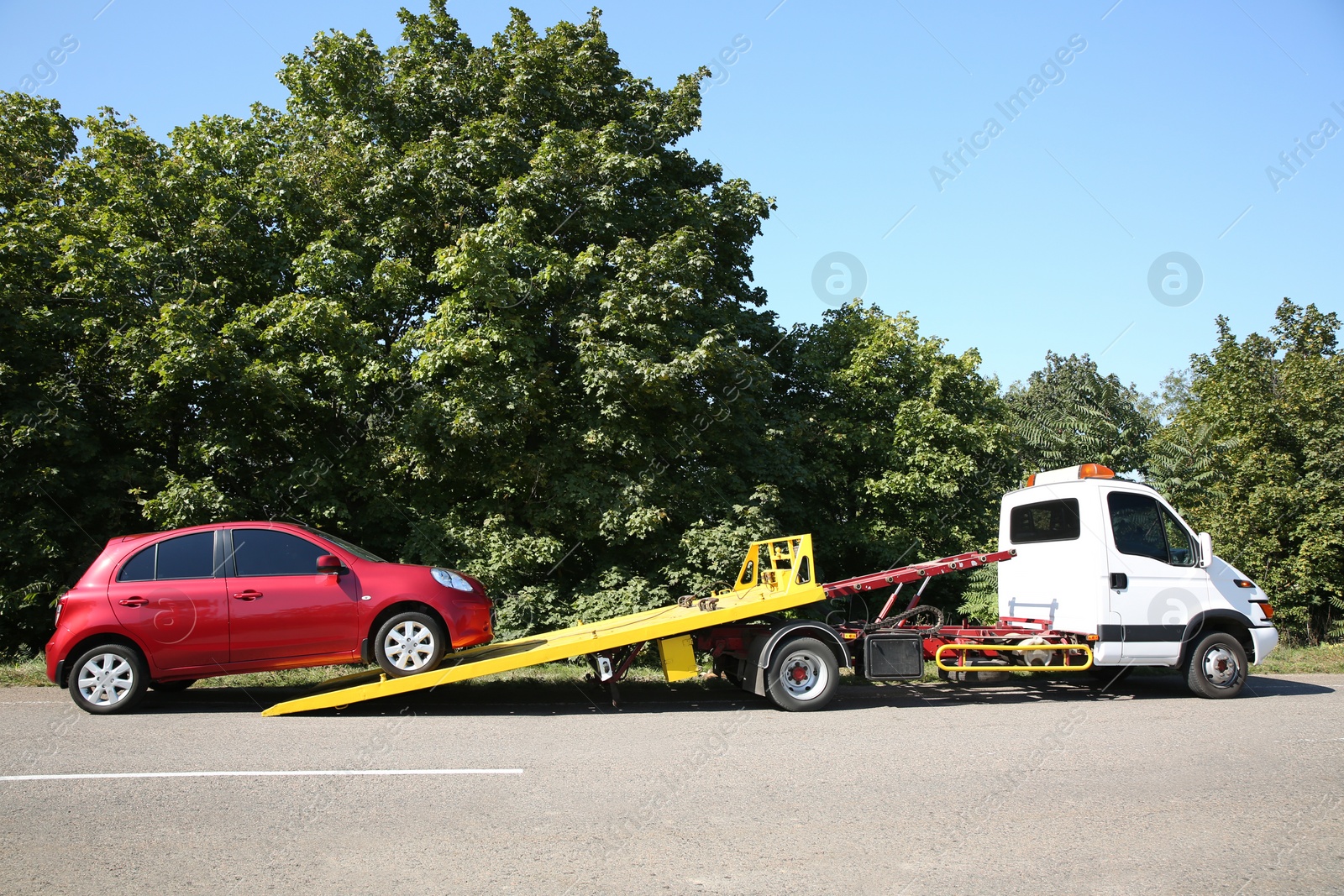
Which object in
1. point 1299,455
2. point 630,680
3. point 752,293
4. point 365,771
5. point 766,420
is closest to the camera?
point 365,771

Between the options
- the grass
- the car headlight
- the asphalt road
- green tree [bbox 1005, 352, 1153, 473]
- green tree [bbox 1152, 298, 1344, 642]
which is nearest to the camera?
the asphalt road

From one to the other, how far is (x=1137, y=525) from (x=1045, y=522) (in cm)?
96

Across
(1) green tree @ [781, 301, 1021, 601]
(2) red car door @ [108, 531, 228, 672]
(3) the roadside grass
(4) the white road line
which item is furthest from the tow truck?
(1) green tree @ [781, 301, 1021, 601]

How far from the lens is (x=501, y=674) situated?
11.6 meters

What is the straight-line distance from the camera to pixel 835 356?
20094 millimetres

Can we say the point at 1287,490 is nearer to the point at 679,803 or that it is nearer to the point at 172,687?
the point at 679,803

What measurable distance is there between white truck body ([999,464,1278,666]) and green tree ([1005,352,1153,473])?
15.0 metres

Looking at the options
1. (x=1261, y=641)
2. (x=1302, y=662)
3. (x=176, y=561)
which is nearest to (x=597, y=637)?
(x=176, y=561)

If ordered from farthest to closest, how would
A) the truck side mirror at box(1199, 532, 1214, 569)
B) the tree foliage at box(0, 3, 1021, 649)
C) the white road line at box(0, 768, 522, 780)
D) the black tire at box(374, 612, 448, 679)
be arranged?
the tree foliage at box(0, 3, 1021, 649)
the truck side mirror at box(1199, 532, 1214, 569)
the black tire at box(374, 612, 448, 679)
the white road line at box(0, 768, 522, 780)

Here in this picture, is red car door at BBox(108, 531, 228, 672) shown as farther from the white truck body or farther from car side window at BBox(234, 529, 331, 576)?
the white truck body

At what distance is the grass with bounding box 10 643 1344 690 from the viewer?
10.7 m

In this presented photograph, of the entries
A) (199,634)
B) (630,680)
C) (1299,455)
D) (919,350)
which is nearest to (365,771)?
(199,634)

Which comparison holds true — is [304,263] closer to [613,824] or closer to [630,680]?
[630,680]

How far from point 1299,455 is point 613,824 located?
1000 inches
